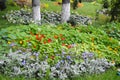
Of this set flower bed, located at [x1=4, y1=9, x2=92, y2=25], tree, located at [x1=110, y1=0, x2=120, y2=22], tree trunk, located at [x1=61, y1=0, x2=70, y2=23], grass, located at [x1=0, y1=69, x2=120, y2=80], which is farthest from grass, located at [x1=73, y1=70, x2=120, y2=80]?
tree, located at [x1=110, y1=0, x2=120, y2=22]

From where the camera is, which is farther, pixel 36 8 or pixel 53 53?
pixel 36 8

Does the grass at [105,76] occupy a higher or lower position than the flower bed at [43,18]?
lower

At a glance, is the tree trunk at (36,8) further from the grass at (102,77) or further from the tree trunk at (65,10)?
the grass at (102,77)

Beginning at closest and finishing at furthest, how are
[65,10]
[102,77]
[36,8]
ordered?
[102,77] < [36,8] < [65,10]

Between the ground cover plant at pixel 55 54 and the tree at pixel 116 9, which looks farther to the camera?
the tree at pixel 116 9

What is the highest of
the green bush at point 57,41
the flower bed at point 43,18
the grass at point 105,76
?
the green bush at point 57,41

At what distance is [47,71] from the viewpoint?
6453 mm

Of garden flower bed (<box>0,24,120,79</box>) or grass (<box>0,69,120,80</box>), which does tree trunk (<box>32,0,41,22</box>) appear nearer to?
garden flower bed (<box>0,24,120,79</box>)

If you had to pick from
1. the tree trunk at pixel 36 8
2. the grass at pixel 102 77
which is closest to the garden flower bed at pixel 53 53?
the grass at pixel 102 77

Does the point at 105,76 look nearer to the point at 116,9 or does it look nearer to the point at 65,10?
the point at 65,10

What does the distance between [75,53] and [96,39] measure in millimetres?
1839

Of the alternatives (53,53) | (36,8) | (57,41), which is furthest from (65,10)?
(53,53)

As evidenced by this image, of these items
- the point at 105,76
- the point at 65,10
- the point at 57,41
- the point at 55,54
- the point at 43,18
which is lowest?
the point at 105,76

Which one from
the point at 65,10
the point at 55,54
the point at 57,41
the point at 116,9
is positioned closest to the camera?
the point at 55,54
